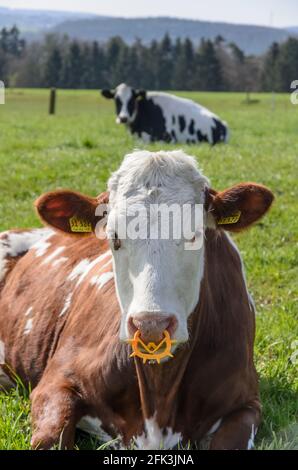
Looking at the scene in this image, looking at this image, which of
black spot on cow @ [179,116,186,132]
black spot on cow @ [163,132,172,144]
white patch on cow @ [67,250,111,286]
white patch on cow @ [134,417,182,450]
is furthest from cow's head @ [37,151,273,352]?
black spot on cow @ [179,116,186,132]

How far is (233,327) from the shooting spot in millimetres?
4172

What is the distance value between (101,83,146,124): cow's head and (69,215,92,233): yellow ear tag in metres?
15.9

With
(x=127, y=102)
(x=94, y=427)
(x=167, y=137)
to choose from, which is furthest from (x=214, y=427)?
(x=127, y=102)

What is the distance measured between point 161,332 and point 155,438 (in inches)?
34.4

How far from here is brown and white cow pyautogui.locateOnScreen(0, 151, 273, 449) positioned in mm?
3500

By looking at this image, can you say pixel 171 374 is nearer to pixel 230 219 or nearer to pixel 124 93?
pixel 230 219

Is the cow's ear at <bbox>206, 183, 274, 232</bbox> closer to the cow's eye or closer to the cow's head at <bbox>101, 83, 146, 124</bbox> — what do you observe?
the cow's eye

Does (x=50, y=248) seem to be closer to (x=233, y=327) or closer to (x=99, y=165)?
(x=233, y=327)

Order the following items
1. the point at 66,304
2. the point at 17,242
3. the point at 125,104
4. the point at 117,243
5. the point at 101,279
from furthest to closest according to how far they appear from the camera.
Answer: the point at 125,104 → the point at 17,242 → the point at 66,304 → the point at 101,279 → the point at 117,243

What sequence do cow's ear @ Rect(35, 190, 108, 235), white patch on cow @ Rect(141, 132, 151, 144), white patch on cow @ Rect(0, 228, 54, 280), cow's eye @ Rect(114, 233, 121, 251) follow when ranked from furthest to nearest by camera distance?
white patch on cow @ Rect(141, 132, 151, 144) → white patch on cow @ Rect(0, 228, 54, 280) → cow's ear @ Rect(35, 190, 108, 235) → cow's eye @ Rect(114, 233, 121, 251)

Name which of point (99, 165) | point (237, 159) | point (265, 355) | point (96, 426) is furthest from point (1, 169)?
point (96, 426)

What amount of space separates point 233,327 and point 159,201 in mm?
956

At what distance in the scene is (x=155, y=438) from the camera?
386 centimetres
